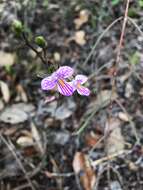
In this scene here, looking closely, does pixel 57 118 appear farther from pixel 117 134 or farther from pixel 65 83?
pixel 65 83

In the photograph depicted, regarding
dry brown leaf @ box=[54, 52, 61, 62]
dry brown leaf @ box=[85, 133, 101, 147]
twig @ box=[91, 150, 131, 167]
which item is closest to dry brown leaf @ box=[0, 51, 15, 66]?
dry brown leaf @ box=[54, 52, 61, 62]

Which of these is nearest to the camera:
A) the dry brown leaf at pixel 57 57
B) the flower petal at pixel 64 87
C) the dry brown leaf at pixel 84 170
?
the flower petal at pixel 64 87

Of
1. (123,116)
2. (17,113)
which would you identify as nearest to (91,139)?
(123,116)

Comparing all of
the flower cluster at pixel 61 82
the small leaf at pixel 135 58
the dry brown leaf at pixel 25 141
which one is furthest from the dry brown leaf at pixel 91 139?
the flower cluster at pixel 61 82

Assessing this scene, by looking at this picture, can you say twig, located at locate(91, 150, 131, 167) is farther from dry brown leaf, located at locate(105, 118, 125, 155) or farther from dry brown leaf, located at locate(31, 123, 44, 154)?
dry brown leaf, located at locate(31, 123, 44, 154)

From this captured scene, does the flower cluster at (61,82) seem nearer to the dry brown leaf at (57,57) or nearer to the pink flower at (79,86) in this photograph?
the pink flower at (79,86)
